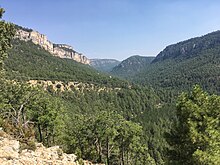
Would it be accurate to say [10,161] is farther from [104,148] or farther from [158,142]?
[158,142]

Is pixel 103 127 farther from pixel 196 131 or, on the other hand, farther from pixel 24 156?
pixel 24 156

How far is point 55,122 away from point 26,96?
19.2 feet

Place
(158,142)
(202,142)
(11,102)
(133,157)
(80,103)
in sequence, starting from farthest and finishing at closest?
(80,103)
(158,142)
(133,157)
(11,102)
(202,142)

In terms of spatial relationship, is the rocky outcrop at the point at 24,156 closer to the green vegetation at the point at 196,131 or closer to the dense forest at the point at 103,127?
the dense forest at the point at 103,127

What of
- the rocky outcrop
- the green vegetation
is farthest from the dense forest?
the rocky outcrop

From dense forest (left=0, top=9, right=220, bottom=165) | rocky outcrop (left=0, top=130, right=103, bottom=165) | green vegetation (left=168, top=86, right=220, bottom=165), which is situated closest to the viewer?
rocky outcrop (left=0, top=130, right=103, bottom=165)

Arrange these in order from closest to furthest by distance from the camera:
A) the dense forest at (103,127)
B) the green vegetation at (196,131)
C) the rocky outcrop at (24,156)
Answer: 1. the rocky outcrop at (24,156)
2. the green vegetation at (196,131)
3. the dense forest at (103,127)

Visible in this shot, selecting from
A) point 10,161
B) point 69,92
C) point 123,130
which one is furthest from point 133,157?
point 69,92

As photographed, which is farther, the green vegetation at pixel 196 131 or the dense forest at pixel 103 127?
the dense forest at pixel 103 127

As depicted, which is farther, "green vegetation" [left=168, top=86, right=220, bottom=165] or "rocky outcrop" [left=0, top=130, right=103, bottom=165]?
"green vegetation" [left=168, top=86, right=220, bottom=165]

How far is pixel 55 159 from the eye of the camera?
1769 centimetres

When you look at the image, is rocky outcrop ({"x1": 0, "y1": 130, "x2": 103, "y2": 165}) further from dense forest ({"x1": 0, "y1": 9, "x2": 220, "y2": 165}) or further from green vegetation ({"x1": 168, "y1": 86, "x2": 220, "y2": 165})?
green vegetation ({"x1": 168, "y1": 86, "x2": 220, "y2": 165})

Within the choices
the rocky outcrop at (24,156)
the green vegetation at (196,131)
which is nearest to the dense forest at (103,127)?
the green vegetation at (196,131)

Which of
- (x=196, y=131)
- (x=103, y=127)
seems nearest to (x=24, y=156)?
(x=196, y=131)
